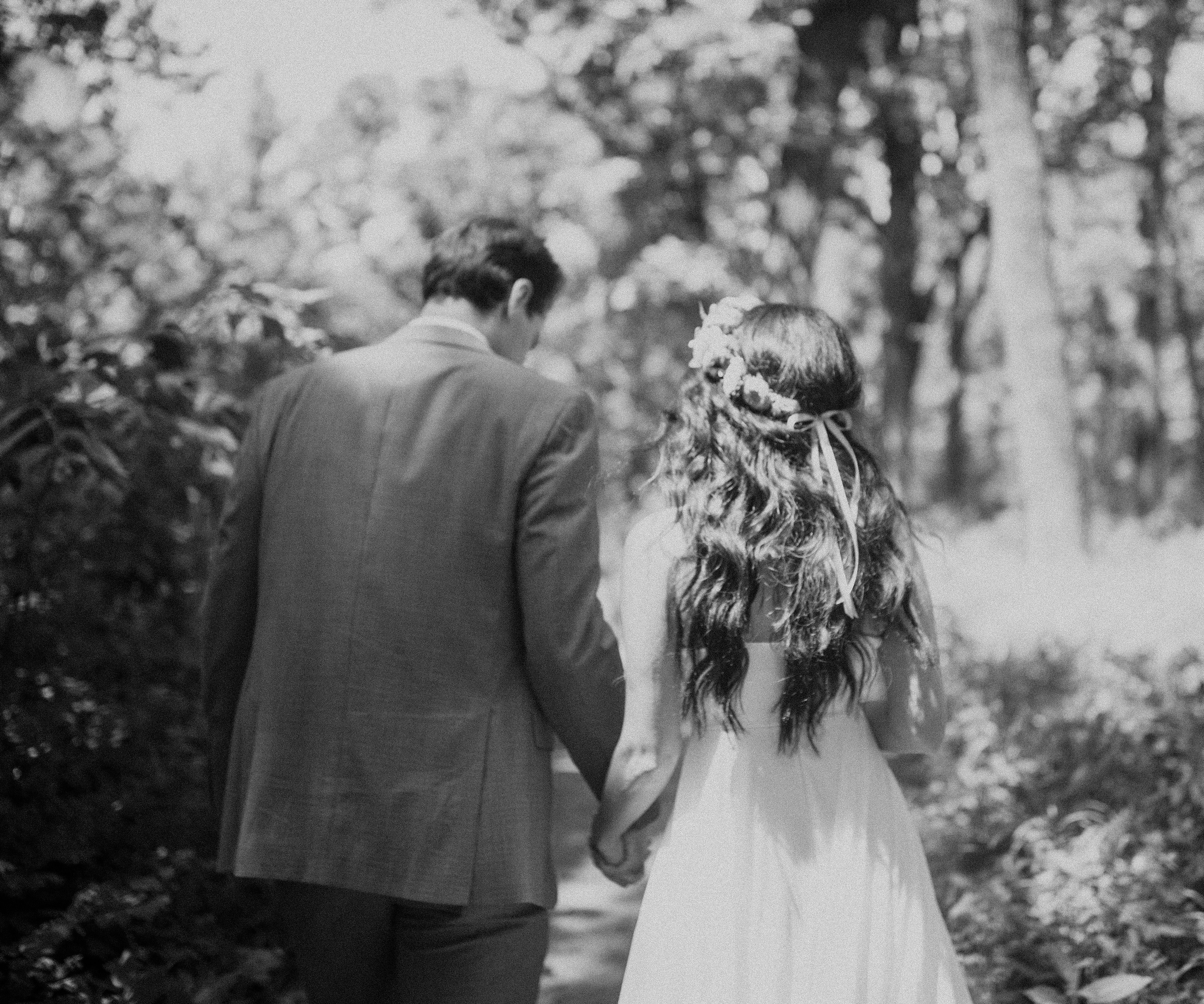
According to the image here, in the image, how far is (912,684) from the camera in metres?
2.65

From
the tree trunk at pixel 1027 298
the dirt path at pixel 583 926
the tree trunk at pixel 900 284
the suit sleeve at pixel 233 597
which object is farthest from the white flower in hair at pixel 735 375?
the tree trunk at pixel 900 284

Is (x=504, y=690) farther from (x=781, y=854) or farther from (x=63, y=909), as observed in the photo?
(x=63, y=909)

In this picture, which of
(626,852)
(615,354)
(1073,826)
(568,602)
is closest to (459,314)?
(568,602)

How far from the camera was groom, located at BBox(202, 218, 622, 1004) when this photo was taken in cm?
259

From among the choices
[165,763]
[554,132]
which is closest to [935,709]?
[165,763]

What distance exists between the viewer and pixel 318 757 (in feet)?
8.66

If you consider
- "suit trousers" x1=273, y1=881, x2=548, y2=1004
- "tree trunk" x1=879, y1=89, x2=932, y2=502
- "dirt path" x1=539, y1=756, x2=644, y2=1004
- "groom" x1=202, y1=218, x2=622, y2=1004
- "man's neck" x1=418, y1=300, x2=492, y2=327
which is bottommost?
"dirt path" x1=539, y1=756, x2=644, y2=1004

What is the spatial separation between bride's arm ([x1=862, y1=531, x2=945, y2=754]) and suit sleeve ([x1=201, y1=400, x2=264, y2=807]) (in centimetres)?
135

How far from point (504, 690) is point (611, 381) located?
47.9 feet

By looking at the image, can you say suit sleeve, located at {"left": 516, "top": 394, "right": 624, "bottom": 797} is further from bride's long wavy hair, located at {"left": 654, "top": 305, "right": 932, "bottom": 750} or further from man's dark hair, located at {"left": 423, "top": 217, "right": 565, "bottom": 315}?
man's dark hair, located at {"left": 423, "top": 217, "right": 565, "bottom": 315}

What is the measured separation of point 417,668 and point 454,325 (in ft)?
2.64

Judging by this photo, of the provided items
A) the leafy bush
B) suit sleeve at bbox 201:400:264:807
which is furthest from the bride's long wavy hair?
the leafy bush

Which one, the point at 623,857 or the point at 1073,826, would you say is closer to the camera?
the point at 623,857

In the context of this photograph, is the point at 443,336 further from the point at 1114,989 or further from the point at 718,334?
the point at 1114,989
